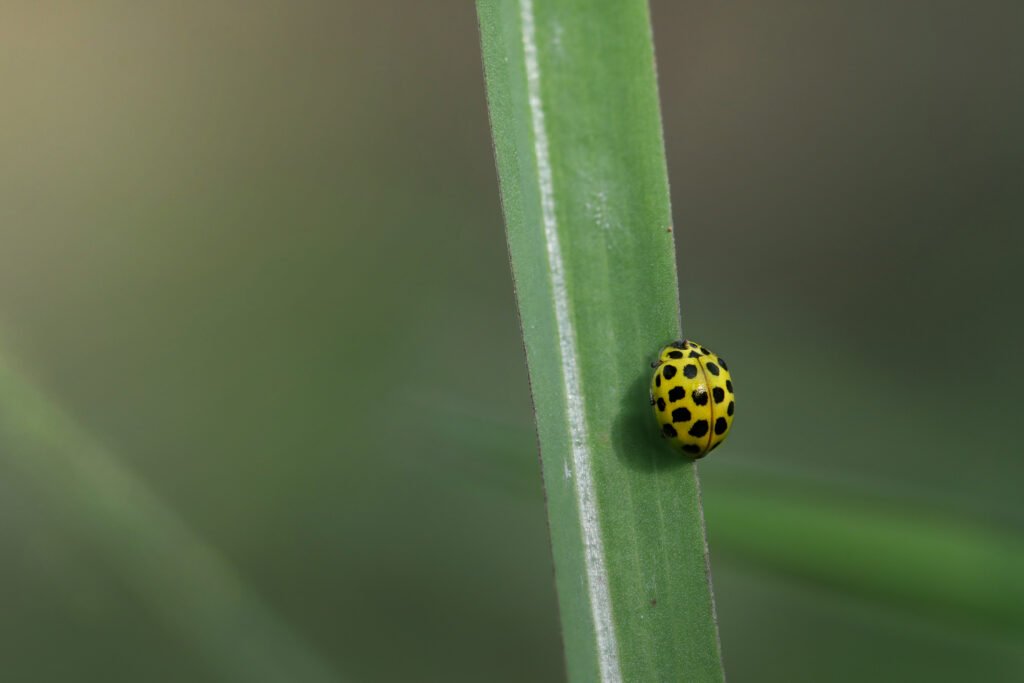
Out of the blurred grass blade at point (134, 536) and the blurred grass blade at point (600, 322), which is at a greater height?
Result: the blurred grass blade at point (600, 322)

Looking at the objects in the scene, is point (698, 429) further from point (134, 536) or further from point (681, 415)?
point (134, 536)

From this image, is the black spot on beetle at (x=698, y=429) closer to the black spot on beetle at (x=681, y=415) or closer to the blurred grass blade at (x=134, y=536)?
the black spot on beetle at (x=681, y=415)

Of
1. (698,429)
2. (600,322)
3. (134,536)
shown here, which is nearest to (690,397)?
(698,429)

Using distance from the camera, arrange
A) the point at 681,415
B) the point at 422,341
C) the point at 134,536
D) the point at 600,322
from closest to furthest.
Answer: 1. the point at 600,322
2. the point at 681,415
3. the point at 134,536
4. the point at 422,341

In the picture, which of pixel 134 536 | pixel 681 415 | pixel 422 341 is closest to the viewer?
pixel 681 415

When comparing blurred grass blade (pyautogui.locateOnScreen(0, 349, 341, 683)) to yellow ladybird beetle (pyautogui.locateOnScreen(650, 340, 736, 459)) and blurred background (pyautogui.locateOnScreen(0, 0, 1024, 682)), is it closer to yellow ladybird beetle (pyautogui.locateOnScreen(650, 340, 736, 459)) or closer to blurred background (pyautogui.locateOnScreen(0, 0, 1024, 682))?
blurred background (pyautogui.locateOnScreen(0, 0, 1024, 682))

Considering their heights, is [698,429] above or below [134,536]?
above

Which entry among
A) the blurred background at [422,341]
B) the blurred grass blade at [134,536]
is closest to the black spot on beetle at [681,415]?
the blurred background at [422,341]

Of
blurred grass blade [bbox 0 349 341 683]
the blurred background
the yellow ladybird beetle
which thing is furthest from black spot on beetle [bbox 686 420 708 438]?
blurred grass blade [bbox 0 349 341 683]
